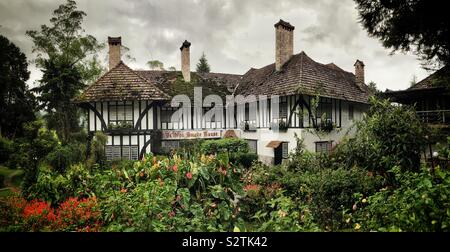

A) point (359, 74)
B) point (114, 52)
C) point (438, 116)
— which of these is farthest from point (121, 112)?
point (359, 74)

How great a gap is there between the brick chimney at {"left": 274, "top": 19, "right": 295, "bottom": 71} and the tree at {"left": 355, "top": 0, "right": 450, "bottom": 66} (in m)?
11.3

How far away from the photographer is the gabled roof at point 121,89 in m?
14.5

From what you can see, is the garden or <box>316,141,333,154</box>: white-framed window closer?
the garden

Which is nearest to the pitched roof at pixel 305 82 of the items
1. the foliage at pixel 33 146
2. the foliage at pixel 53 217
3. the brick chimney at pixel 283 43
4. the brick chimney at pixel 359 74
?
the brick chimney at pixel 283 43

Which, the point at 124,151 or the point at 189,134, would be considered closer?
the point at 124,151

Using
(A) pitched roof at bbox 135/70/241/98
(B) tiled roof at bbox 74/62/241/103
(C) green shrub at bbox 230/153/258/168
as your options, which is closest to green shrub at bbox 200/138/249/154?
(C) green shrub at bbox 230/153/258/168

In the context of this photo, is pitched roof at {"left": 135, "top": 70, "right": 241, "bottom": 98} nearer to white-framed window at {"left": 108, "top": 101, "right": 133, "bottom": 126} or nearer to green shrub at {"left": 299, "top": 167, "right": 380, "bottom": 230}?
white-framed window at {"left": 108, "top": 101, "right": 133, "bottom": 126}

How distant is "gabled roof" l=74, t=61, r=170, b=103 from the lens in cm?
1448

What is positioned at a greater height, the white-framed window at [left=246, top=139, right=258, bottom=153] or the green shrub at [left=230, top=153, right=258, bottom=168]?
the white-framed window at [left=246, top=139, right=258, bottom=153]

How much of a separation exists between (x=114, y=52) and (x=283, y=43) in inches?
453

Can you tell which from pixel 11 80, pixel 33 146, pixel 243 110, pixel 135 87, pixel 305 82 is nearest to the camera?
pixel 11 80

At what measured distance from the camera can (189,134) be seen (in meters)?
16.7

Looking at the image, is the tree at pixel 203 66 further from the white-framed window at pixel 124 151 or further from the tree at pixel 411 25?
the tree at pixel 411 25

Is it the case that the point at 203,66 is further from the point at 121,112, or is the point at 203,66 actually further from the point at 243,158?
the point at 243,158
